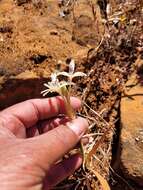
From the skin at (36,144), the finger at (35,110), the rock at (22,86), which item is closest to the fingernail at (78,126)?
the skin at (36,144)

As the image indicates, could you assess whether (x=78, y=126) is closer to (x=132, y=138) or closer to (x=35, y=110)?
(x=35, y=110)

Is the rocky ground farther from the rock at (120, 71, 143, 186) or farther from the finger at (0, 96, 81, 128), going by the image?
the finger at (0, 96, 81, 128)

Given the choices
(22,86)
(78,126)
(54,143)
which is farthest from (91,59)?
(54,143)

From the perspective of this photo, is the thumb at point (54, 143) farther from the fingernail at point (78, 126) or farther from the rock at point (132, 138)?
the rock at point (132, 138)

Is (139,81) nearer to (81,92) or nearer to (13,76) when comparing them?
Answer: (81,92)

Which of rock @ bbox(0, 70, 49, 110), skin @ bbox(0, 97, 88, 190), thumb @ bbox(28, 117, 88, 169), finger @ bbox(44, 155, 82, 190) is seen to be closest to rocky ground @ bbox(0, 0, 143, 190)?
rock @ bbox(0, 70, 49, 110)
